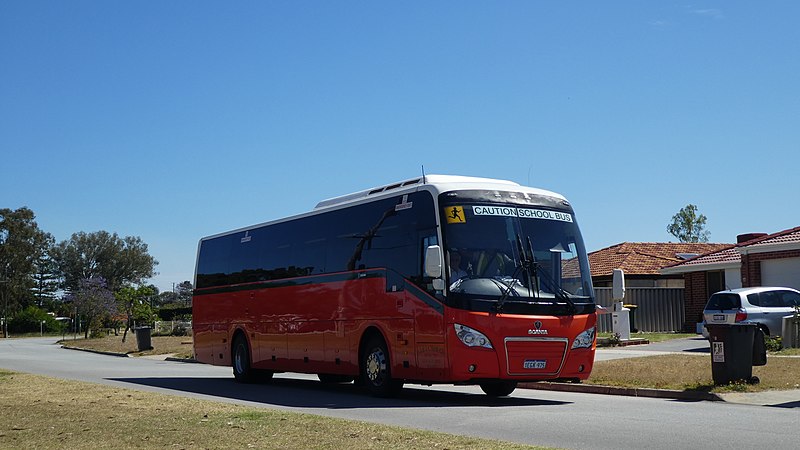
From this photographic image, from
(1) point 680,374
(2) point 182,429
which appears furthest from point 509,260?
(2) point 182,429

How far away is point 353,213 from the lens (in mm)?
18578

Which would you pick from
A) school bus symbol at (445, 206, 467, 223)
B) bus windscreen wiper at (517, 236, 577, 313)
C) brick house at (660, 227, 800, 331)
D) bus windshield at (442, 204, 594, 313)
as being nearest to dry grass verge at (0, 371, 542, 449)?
bus windshield at (442, 204, 594, 313)

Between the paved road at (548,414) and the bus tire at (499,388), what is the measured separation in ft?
0.61

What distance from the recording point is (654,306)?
41500 millimetres

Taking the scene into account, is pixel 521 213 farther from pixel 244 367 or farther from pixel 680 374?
pixel 244 367

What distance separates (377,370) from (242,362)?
653cm

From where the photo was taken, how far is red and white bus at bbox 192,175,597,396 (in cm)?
1542

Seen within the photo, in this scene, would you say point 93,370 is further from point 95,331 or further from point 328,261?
point 95,331

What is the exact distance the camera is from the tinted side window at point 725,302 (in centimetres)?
2741

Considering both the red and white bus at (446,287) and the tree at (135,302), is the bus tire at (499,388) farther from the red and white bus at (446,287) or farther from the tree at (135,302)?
the tree at (135,302)

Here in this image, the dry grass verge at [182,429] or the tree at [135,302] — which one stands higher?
the tree at [135,302]

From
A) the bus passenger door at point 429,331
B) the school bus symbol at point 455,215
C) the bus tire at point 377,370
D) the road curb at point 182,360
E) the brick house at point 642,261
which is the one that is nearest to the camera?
the bus passenger door at point 429,331

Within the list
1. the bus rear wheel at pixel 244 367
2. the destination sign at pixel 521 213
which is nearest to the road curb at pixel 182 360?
the bus rear wheel at pixel 244 367

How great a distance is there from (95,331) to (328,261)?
53.7 m
